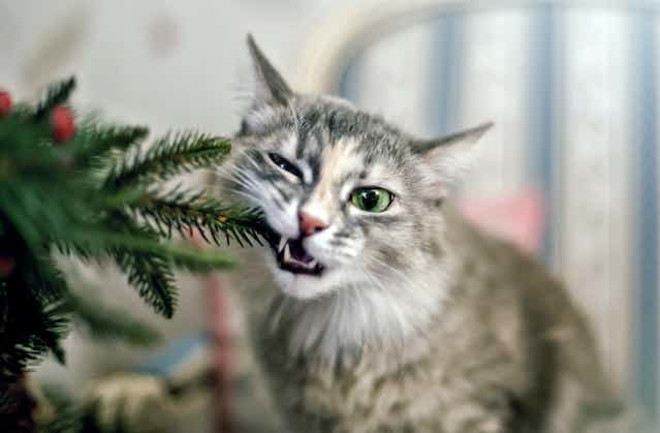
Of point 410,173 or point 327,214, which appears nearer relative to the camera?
point 327,214

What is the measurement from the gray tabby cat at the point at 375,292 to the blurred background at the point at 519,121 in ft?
1.11

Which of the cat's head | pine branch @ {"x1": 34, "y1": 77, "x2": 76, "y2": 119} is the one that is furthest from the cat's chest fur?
pine branch @ {"x1": 34, "y1": 77, "x2": 76, "y2": 119}

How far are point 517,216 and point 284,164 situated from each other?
0.79m

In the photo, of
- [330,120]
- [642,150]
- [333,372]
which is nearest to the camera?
[330,120]

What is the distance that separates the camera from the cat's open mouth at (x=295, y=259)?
663 millimetres

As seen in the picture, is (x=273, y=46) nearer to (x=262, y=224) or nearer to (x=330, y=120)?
(x=330, y=120)

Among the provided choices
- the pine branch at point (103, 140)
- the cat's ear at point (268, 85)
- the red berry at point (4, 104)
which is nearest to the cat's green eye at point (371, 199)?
the cat's ear at point (268, 85)

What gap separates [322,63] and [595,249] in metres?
0.70

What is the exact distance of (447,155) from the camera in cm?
78

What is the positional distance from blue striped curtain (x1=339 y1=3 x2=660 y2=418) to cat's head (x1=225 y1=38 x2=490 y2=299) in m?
0.58

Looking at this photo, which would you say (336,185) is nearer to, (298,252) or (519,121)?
(298,252)

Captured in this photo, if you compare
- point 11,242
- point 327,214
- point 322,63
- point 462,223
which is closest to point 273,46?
point 322,63

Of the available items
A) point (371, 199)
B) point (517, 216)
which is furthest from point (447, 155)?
point (517, 216)

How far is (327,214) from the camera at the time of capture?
25.8 inches
